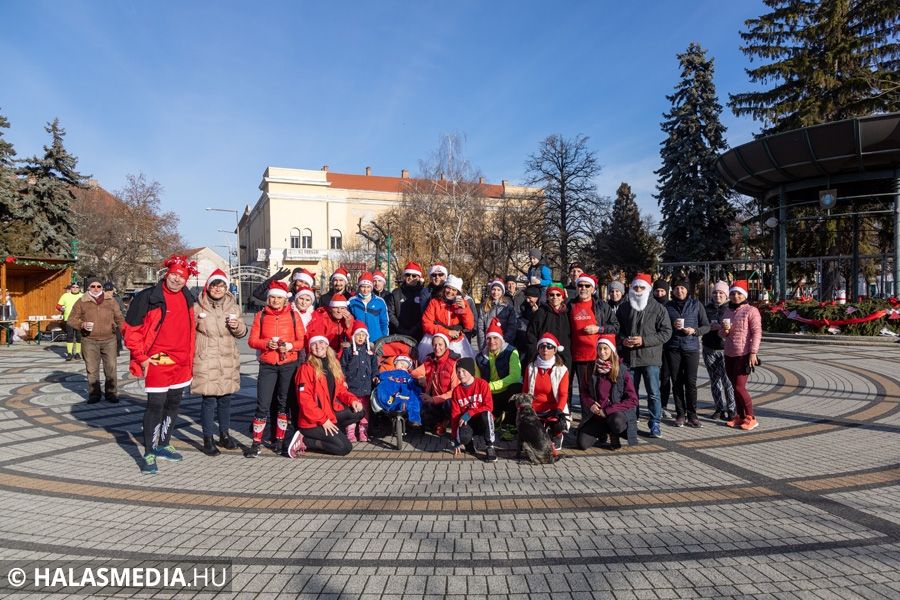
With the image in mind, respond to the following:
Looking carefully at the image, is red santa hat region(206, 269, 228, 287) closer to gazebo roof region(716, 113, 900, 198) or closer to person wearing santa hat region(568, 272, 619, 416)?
person wearing santa hat region(568, 272, 619, 416)

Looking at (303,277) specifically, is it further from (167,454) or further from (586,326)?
(586,326)

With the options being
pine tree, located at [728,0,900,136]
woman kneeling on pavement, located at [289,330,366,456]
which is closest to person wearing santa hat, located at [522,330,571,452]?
woman kneeling on pavement, located at [289,330,366,456]

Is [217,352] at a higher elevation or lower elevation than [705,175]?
lower

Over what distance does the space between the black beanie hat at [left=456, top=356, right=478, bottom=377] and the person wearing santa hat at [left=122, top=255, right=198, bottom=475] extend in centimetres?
283

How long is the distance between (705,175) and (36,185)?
39253 millimetres

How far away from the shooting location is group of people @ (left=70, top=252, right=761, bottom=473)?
18.1ft

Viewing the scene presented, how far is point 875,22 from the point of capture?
26.5 meters

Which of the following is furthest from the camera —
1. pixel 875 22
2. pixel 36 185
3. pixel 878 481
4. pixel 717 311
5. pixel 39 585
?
pixel 36 185

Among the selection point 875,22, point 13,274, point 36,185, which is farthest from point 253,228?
point 875,22

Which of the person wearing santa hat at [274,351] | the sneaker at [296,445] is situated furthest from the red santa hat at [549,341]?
the sneaker at [296,445]

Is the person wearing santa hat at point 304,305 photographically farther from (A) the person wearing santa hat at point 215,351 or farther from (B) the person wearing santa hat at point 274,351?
(A) the person wearing santa hat at point 215,351

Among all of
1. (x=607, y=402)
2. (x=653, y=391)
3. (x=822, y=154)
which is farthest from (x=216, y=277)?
(x=822, y=154)

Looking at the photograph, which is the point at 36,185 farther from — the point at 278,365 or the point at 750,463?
the point at 750,463

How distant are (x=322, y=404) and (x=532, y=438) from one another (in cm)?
227
